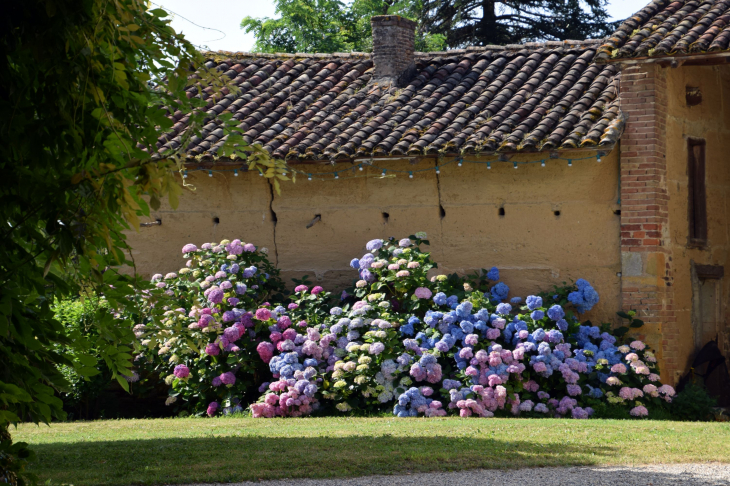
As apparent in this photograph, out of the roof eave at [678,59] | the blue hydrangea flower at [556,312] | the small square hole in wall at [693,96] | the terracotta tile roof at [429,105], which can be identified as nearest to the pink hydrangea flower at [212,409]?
the terracotta tile roof at [429,105]

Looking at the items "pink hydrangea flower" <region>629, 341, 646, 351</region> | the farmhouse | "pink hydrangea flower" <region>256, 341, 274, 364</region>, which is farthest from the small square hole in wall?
"pink hydrangea flower" <region>256, 341, 274, 364</region>

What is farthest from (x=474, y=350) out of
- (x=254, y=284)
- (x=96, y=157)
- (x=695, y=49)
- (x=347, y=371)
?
(x=96, y=157)

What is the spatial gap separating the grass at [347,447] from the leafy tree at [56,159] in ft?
8.16

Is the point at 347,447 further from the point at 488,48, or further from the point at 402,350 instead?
the point at 488,48

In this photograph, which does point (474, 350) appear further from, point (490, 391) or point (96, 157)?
point (96, 157)

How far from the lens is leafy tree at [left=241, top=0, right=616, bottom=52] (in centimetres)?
2367

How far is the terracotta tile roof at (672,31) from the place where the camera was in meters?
9.98

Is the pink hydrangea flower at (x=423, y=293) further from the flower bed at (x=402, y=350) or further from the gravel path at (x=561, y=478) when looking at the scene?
the gravel path at (x=561, y=478)

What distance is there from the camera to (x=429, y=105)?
12344 millimetres

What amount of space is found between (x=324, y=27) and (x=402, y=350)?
15505 millimetres

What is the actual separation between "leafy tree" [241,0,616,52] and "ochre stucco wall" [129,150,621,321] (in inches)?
486

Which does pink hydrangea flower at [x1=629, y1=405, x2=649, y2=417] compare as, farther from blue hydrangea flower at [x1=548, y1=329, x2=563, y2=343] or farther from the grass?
blue hydrangea flower at [x1=548, y1=329, x2=563, y2=343]

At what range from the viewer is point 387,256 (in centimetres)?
1113

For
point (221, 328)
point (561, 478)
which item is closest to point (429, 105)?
point (221, 328)
